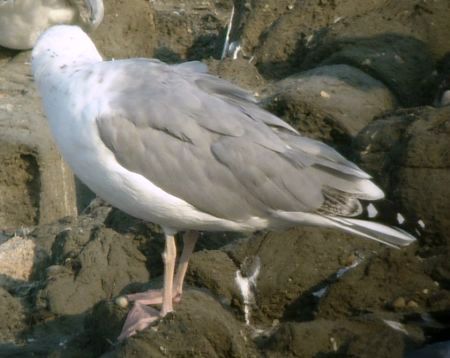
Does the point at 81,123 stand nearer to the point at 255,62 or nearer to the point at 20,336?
the point at 20,336

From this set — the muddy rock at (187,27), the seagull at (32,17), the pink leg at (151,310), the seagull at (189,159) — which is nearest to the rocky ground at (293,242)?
the pink leg at (151,310)

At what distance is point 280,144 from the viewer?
6305 mm

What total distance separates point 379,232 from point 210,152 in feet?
3.32

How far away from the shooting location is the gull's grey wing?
6.19 m

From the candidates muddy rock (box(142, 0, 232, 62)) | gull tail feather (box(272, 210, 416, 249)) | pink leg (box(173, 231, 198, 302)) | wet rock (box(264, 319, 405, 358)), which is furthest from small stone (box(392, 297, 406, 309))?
muddy rock (box(142, 0, 232, 62))

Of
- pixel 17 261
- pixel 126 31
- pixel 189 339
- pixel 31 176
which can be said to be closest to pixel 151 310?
pixel 189 339

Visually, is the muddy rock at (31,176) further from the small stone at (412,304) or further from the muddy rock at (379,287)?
the small stone at (412,304)

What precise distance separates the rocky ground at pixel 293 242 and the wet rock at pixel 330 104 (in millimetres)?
13

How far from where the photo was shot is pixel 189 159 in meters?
6.25

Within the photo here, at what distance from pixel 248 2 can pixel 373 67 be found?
264cm

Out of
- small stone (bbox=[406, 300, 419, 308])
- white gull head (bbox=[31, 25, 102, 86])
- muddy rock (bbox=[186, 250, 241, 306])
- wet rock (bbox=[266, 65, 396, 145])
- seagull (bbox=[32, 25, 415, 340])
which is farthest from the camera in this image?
wet rock (bbox=[266, 65, 396, 145])

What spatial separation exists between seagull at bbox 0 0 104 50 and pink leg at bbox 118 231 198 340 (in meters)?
5.51

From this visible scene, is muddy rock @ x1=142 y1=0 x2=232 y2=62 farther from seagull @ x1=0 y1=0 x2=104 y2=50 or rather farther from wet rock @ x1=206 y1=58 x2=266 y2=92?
wet rock @ x1=206 y1=58 x2=266 y2=92

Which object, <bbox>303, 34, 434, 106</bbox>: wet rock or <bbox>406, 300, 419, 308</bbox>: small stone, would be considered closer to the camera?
<bbox>406, 300, 419, 308</bbox>: small stone
